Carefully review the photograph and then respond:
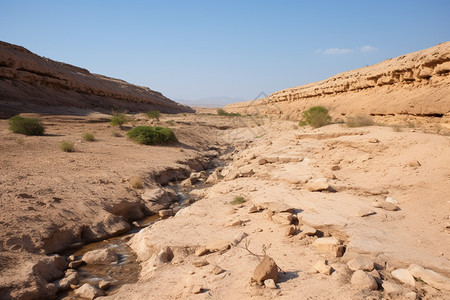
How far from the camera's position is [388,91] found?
13.4 meters

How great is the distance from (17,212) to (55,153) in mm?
4584

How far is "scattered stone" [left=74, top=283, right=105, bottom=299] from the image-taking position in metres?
3.56

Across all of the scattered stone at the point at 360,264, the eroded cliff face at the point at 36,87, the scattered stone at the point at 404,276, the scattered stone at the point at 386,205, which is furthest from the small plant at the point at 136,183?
the eroded cliff face at the point at 36,87

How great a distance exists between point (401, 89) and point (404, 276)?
1183 cm

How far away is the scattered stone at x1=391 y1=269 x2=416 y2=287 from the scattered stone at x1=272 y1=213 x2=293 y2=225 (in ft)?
5.33

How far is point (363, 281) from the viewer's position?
292 centimetres

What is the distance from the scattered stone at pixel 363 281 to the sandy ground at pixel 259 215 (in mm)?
66

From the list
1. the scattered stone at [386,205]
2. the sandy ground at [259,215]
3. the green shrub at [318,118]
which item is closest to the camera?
the sandy ground at [259,215]

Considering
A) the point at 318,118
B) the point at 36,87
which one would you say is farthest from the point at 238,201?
the point at 36,87

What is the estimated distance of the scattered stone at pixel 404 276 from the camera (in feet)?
9.57

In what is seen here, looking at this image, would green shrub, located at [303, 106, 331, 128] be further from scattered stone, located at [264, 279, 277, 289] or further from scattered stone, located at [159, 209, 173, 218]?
scattered stone, located at [264, 279, 277, 289]

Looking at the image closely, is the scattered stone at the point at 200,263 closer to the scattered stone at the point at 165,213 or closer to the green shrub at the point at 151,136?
the scattered stone at the point at 165,213

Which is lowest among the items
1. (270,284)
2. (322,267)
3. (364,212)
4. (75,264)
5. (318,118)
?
(75,264)

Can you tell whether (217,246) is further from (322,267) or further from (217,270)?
(322,267)
